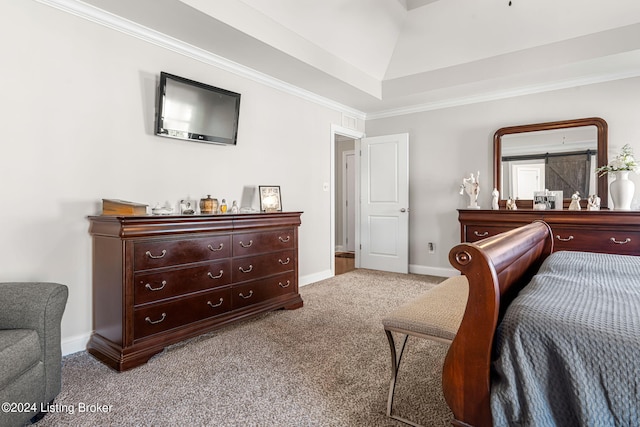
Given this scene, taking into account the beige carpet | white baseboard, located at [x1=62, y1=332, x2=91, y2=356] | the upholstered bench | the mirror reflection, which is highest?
the mirror reflection

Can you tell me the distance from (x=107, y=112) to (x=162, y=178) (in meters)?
0.63

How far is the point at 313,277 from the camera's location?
4.59 meters

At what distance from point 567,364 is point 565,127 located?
13.1 feet

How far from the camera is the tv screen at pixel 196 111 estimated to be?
2.88 metres

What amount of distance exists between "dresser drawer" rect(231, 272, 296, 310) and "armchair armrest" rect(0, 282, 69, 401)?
1269mm

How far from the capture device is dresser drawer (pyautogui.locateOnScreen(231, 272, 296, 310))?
2.96 metres

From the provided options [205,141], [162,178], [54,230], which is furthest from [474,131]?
[54,230]

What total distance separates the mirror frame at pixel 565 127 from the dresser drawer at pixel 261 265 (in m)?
2.88

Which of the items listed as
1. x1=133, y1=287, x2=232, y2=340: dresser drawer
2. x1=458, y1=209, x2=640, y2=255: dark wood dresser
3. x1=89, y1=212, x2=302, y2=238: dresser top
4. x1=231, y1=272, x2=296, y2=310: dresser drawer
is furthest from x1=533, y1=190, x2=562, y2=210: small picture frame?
x1=133, y1=287, x2=232, y2=340: dresser drawer

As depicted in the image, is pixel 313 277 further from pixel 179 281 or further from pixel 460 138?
pixel 460 138

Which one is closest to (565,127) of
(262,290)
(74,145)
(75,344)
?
(262,290)

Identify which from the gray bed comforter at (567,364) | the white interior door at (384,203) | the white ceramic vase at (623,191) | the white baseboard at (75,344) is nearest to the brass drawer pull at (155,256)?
the white baseboard at (75,344)

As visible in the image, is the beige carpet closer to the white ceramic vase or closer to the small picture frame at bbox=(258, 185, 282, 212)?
the small picture frame at bbox=(258, 185, 282, 212)

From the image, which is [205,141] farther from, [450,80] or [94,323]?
[450,80]
